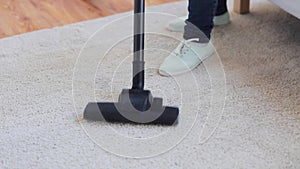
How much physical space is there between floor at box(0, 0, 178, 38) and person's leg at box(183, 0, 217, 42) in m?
0.51

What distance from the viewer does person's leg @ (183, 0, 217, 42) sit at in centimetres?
160

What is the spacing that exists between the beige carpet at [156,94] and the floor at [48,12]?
0.24ft

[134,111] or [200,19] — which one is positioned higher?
[200,19]

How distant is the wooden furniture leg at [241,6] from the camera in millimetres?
1985

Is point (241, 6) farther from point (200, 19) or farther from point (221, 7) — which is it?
point (200, 19)

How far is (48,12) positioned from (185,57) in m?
0.70

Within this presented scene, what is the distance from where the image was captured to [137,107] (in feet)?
4.39

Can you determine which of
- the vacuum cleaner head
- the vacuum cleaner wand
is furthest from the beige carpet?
the vacuum cleaner wand

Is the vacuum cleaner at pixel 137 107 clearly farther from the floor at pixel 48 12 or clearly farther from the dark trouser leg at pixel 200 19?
the floor at pixel 48 12

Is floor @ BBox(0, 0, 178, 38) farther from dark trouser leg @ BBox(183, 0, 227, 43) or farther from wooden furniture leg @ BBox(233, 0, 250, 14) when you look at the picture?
dark trouser leg @ BBox(183, 0, 227, 43)

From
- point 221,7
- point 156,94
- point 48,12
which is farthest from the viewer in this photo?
point 48,12

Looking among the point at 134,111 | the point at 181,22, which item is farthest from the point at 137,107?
the point at 181,22

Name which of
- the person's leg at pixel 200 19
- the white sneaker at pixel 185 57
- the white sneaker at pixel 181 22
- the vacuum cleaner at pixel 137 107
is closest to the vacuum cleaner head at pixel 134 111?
the vacuum cleaner at pixel 137 107

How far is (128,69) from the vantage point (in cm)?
162
